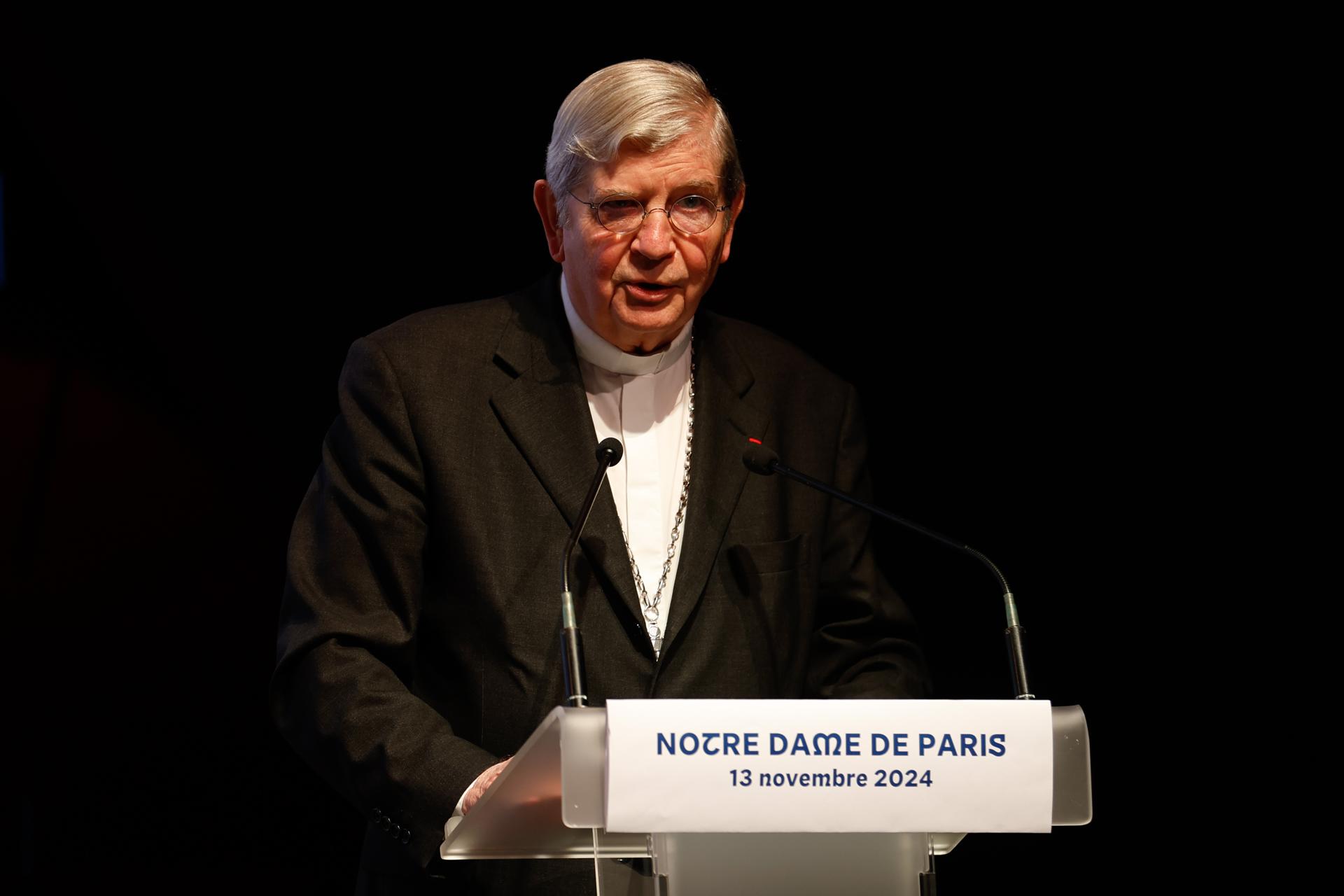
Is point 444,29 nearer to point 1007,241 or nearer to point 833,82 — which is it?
point 833,82

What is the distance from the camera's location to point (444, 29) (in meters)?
3.52

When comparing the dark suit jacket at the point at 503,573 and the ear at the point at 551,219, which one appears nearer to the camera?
the dark suit jacket at the point at 503,573

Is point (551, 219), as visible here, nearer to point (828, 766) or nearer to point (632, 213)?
point (632, 213)

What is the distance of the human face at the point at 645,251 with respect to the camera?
238cm

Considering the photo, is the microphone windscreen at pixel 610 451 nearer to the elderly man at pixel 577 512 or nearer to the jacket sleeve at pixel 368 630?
the elderly man at pixel 577 512

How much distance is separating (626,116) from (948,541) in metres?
0.88

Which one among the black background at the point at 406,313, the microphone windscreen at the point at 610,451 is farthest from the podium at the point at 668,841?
the black background at the point at 406,313

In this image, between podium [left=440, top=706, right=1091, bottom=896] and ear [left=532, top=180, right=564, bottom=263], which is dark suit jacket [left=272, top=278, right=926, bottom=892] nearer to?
ear [left=532, top=180, right=564, bottom=263]

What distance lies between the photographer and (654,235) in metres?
2.38

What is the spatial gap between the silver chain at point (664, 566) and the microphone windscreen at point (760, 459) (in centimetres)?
24

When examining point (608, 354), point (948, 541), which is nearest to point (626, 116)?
point (608, 354)

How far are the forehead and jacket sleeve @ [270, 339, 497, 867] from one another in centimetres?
47

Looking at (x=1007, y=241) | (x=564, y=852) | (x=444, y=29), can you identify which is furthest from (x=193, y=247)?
(x=564, y=852)

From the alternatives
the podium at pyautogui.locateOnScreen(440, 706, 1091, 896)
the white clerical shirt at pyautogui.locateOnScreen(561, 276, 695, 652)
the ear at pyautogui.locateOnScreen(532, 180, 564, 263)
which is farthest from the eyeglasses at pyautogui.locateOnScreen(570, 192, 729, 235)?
the podium at pyautogui.locateOnScreen(440, 706, 1091, 896)
